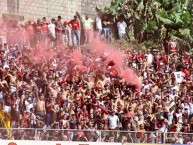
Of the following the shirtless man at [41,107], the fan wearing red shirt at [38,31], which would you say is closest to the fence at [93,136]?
the shirtless man at [41,107]

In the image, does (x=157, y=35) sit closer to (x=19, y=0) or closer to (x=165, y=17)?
(x=165, y=17)

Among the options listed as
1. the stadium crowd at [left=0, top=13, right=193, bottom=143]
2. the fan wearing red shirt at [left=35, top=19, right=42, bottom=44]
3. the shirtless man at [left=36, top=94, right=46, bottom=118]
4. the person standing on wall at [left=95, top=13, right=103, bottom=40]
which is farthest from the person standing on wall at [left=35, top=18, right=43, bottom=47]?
the shirtless man at [left=36, top=94, right=46, bottom=118]

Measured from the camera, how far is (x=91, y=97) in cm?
2323

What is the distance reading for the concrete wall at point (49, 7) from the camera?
31.7 metres

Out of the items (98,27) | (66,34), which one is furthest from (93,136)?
(98,27)

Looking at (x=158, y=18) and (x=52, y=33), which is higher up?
(x=158, y=18)

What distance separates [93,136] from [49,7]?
1486cm

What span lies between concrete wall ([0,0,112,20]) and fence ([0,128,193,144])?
501 inches

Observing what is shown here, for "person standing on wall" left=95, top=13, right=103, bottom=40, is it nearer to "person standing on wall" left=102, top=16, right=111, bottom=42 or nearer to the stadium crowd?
"person standing on wall" left=102, top=16, right=111, bottom=42

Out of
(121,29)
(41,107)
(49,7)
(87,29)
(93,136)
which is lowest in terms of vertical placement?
(93,136)

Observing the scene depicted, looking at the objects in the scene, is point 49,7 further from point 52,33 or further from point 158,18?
point 52,33

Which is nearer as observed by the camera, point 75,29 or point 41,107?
point 41,107

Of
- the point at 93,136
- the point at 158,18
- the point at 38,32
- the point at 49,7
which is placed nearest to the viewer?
the point at 93,136

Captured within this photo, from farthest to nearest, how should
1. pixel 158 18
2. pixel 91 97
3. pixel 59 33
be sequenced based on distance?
pixel 158 18 → pixel 59 33 → pixel 91 97
